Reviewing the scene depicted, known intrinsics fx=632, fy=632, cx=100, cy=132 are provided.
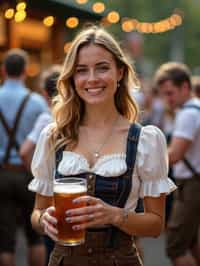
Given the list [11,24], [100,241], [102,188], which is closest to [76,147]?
[102,188]

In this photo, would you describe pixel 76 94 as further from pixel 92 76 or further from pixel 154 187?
pixel 154 187

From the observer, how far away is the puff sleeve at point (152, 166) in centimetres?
250

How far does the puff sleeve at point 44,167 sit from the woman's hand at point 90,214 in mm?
401

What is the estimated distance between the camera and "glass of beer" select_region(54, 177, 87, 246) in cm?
219

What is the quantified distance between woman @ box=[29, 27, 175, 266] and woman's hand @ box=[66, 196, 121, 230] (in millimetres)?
32

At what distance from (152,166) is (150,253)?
3675 mm

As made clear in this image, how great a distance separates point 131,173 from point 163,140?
213 millimetres

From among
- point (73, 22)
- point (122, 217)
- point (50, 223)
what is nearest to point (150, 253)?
point (73, 22)

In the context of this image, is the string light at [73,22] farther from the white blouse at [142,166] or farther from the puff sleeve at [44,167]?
the white blouse at [142,166]

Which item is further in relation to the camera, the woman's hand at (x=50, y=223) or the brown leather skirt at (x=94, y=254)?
the brown leather skirt at (x=94, y=254)

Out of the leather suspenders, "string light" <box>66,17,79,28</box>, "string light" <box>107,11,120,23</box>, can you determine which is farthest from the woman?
"string light" <box>66,17,79,28</box>

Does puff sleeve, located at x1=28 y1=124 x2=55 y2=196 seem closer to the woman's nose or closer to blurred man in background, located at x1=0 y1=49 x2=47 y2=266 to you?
the woman's nose

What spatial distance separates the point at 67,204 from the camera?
2.19 metres

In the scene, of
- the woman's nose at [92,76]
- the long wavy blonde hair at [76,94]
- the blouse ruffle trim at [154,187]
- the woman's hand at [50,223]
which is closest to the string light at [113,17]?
the long wavy blonde hair at [76,94]
